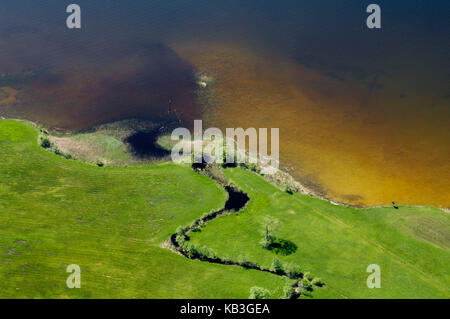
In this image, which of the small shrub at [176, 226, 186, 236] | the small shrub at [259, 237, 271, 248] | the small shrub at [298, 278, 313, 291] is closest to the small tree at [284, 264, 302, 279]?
the small shrub at [298, 278, 313, 291]

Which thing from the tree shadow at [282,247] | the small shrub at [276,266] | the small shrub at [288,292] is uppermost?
the tree shadow at [282,247]

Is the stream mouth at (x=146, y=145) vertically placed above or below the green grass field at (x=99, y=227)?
above

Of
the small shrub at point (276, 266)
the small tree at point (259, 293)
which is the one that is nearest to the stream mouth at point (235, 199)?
the small shrub at point (276, 266)

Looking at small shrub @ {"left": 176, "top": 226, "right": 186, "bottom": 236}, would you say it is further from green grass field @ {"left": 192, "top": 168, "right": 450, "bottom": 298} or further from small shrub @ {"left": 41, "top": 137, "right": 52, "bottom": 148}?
small shrub @ {"left": 41, "top": 137, "right": 52, "bottom": 148}

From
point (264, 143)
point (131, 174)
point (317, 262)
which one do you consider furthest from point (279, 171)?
point (131, 174)

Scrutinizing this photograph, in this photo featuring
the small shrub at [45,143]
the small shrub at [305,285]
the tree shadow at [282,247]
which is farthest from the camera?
the small shrub at [45,143]

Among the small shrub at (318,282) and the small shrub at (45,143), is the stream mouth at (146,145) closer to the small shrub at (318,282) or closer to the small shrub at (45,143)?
the small shrub at (45,143)

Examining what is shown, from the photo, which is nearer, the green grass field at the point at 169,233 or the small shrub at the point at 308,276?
the green grass field at the point at 169,233
